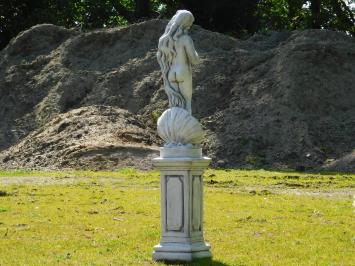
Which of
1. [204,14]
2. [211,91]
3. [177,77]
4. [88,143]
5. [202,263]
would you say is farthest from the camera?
[204,14]

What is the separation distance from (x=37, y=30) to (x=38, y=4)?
6444 mm

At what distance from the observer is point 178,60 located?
11578 mm

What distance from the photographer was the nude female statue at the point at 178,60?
1156 centimetres

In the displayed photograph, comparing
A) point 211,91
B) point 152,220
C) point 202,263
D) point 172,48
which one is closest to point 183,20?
point 172,48

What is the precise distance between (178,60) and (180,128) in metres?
1.00

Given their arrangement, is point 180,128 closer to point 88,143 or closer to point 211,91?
point 88,143

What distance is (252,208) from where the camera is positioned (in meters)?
17.3

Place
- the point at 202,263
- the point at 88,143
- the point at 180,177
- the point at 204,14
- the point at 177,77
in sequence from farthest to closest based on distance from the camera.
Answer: the point at 204,14
the point at 88,143
the point at 177,77
the point at 180,177
the point at 202,263

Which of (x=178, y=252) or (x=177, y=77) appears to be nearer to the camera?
(x=178, y=252)

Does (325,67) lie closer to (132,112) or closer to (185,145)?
(132,112)

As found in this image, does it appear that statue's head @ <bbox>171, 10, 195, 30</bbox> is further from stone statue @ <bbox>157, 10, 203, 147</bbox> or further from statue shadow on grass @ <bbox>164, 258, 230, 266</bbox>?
statue shadow on grass @ <bbox>164, 258, 230, 266</bbox>

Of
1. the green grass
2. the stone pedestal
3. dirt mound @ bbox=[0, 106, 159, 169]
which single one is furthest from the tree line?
the stone pedestal

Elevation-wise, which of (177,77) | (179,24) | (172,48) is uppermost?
(179,24)

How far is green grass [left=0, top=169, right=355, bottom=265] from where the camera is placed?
11.6m
